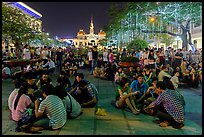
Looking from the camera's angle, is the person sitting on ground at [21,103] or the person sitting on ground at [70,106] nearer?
the person sitting on ground at [21,103]

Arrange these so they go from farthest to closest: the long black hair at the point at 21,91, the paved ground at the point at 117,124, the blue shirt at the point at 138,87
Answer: the blue shirt at the point at 138,87 → the long black hair at the point at 21,91 → the paved ground at the point at 117,124

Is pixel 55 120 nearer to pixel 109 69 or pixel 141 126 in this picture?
pixel 141 126

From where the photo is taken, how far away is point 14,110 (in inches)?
279

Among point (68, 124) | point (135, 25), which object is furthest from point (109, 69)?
point (135, 25)

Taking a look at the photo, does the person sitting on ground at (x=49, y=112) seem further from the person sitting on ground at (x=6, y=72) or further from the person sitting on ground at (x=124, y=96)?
the person sitting on ground at (x=6, y=72)

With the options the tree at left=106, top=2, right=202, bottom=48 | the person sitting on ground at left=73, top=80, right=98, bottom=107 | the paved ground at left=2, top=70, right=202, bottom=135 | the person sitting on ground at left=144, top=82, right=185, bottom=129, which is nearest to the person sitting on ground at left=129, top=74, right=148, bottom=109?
the paved ground at left=2, top=70, right=202, bottom=135

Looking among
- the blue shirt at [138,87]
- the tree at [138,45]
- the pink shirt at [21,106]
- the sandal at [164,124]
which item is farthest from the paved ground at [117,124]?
the tree at [138,45]

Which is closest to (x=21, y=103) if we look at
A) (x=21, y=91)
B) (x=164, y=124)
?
(x=21, y=91)

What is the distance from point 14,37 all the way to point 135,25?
14.7 m

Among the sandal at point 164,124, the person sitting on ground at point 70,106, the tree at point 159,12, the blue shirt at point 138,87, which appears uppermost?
the tree at point 159,12

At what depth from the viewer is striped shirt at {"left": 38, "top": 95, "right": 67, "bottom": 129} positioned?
6.22 metres

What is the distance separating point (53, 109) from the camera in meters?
6.23

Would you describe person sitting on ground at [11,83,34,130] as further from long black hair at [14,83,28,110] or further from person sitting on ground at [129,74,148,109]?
person sitting on ground at [129,74,148,109]

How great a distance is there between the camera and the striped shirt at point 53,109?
20.4ft
